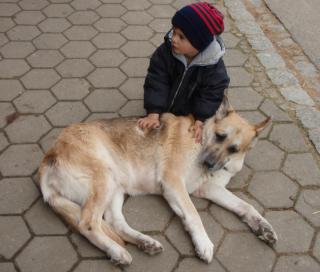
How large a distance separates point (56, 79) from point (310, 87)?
11.0ft

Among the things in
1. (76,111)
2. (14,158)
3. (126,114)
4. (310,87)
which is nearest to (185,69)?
(126,114)

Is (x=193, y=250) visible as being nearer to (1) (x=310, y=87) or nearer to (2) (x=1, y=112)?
(2) (x=1, y=112)

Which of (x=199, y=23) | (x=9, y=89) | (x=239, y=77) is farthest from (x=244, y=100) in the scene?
(x=9, y=89)

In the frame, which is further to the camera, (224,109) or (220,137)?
(224,109)

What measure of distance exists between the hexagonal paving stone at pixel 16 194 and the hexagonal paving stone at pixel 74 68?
192 cm

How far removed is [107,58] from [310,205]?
131 inches

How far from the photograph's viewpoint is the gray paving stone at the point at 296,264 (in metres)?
Result: 4.00

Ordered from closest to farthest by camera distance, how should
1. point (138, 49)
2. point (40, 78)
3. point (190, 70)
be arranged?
point (190, 70) → point (40, 78) → point (138, 49)

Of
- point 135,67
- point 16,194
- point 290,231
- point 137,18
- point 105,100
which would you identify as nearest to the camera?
point 290,231

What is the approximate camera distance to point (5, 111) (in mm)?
5414

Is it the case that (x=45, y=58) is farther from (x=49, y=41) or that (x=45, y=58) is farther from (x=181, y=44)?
(x=181, y=44)

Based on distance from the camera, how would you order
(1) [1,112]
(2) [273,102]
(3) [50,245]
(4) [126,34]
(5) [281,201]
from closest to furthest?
(3) [50,245] < (5) [281,201] < (1) [1,112] < (2) [273,102] < (4) [126,34]

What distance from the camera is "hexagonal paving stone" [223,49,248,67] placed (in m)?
6.54

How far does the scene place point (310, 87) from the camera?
20.5 ft
